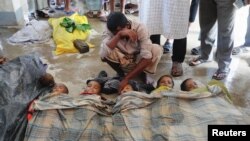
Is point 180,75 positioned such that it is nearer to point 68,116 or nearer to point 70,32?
point 68,116

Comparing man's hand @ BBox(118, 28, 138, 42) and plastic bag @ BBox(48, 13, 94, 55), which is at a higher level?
man's hand @ BBox(118, 28, 138, 42)

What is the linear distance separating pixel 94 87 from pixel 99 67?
0.61m

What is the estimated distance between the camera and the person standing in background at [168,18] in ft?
6.77

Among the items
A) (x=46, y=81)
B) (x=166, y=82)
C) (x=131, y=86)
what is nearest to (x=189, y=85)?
(x=166, y=82)

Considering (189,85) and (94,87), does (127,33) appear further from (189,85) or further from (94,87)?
(189,85)

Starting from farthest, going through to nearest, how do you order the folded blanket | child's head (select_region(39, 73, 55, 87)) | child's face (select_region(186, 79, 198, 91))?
child's head (select_region(39, 73, 55, 87)), child's face (select_region(186, 79, 198, 91)), the folded blanket

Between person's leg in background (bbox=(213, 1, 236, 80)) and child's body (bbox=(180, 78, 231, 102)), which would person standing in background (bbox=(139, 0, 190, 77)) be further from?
child's body (bbox=(180, 78, 231, 102))

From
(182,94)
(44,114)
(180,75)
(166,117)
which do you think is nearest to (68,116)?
(44,114)

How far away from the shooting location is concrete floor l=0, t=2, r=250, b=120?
221 cm

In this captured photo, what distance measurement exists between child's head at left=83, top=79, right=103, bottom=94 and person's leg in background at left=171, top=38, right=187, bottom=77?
0.69 metres

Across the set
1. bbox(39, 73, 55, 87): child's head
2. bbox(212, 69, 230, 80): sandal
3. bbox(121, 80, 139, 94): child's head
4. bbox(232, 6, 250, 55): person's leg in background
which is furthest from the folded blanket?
bbox(232, 6, 250, 55): person's leg in background

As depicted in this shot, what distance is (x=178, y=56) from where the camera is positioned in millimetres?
2363

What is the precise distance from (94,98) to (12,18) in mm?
2503

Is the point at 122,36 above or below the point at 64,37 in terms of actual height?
above
